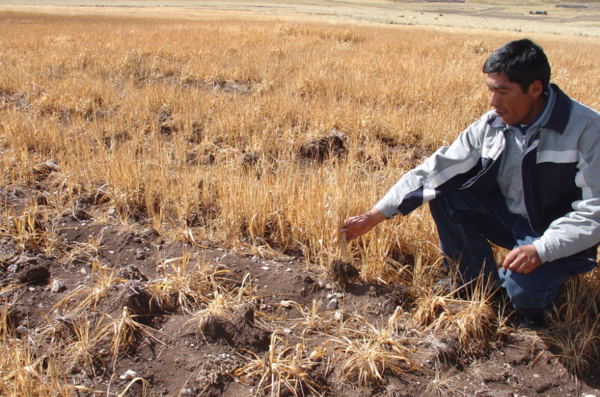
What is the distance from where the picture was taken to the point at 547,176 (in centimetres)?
224

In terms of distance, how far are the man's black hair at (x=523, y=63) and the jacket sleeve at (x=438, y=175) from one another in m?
0.34

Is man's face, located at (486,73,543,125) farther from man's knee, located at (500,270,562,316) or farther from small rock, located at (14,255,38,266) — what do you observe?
small rock, located at (14,255,38,266)

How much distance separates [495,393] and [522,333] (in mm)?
510

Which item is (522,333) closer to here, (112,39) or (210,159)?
(210,159)

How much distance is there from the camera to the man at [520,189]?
6.90 ft

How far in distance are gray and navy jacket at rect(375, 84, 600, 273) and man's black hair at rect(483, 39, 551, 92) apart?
17 cm

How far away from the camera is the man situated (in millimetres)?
2104

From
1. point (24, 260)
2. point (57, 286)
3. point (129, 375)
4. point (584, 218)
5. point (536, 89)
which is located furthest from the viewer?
point (24, 260)

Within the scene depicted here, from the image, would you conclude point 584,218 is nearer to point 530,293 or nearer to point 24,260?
point 530,293

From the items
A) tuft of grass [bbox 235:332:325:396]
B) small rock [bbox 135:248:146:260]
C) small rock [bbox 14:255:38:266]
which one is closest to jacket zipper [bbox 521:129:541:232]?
tuft of grass [bbox 235:332:325:396]

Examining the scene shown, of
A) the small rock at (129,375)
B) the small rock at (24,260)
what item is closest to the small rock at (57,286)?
the small rock at (24,260)

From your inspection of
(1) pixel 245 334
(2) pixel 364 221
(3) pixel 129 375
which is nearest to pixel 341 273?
(2) pixel 364 221

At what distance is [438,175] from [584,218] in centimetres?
74

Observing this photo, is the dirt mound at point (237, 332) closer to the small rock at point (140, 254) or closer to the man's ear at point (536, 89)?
the small rock at point (140, 254)
